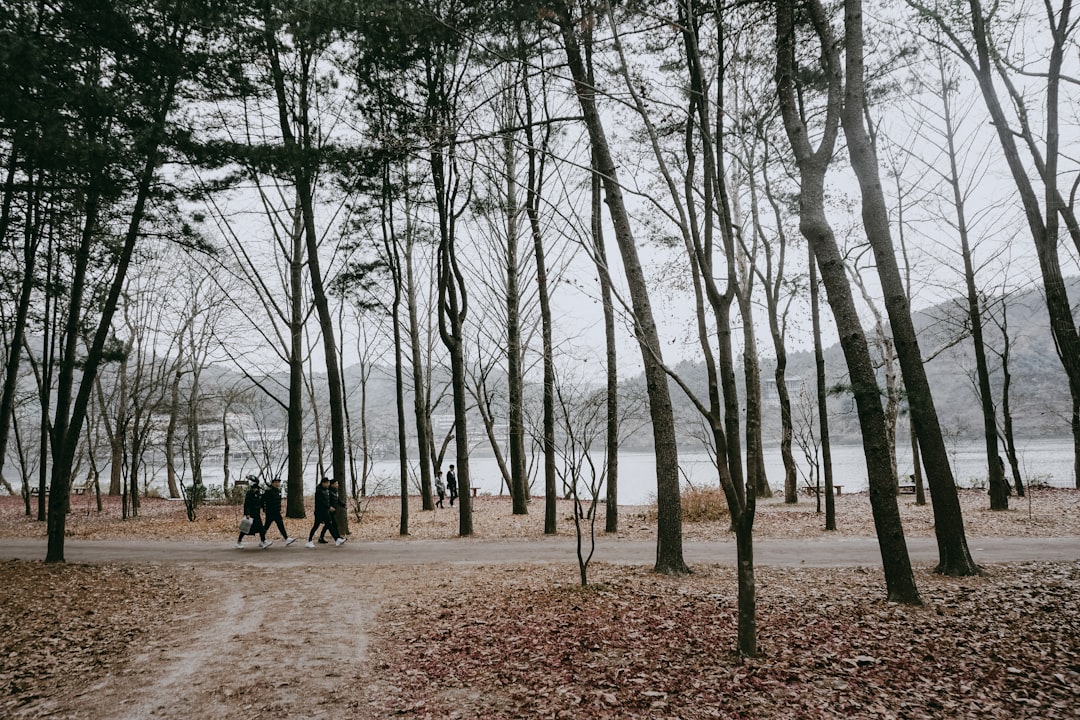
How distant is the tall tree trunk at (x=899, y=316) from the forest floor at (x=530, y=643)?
2.10 ft

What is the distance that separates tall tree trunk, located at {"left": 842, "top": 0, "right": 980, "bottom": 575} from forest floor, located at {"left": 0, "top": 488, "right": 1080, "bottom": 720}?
639mm

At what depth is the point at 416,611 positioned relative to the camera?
21.0ft

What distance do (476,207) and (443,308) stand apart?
2565mm

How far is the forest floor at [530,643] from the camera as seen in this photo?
3941 millimetres

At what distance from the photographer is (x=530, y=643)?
16.8 feet

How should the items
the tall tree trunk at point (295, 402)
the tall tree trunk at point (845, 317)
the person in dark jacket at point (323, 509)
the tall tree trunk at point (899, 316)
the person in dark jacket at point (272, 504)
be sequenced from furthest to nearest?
the tall tree trunk at point (295, 402)
the person in dark jacket at point (272, 504)
the person in dark jacket at point (323, 509)
the tall tree trunk at point (899, 316)
the tall tree trunk at point (845, 317)

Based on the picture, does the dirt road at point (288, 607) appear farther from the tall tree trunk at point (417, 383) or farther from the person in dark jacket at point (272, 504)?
the tall tree trunk at point (417, 383)

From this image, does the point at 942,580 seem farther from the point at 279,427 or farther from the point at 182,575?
the point at 279,427

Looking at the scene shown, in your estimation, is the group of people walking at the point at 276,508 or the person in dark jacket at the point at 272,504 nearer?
the group of people walking at the point at 276,508

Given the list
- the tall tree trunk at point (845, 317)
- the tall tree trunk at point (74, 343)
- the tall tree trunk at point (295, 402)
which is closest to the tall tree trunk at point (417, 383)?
the tall tree trunk at point (295, 402)

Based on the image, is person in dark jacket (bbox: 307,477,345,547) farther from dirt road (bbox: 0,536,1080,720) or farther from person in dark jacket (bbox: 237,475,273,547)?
person in dark jacket (bbox: 237,475,273,547)

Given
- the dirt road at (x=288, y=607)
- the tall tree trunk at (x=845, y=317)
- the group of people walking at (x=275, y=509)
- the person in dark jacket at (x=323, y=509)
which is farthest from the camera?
the person in dark jacket at (x=323, y=509)

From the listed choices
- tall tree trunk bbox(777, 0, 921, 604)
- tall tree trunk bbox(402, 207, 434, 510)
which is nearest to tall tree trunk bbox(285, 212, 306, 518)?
tall tree trunk bbox(402, 207, 434, 510)

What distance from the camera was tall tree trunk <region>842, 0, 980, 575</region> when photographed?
6531 mm
